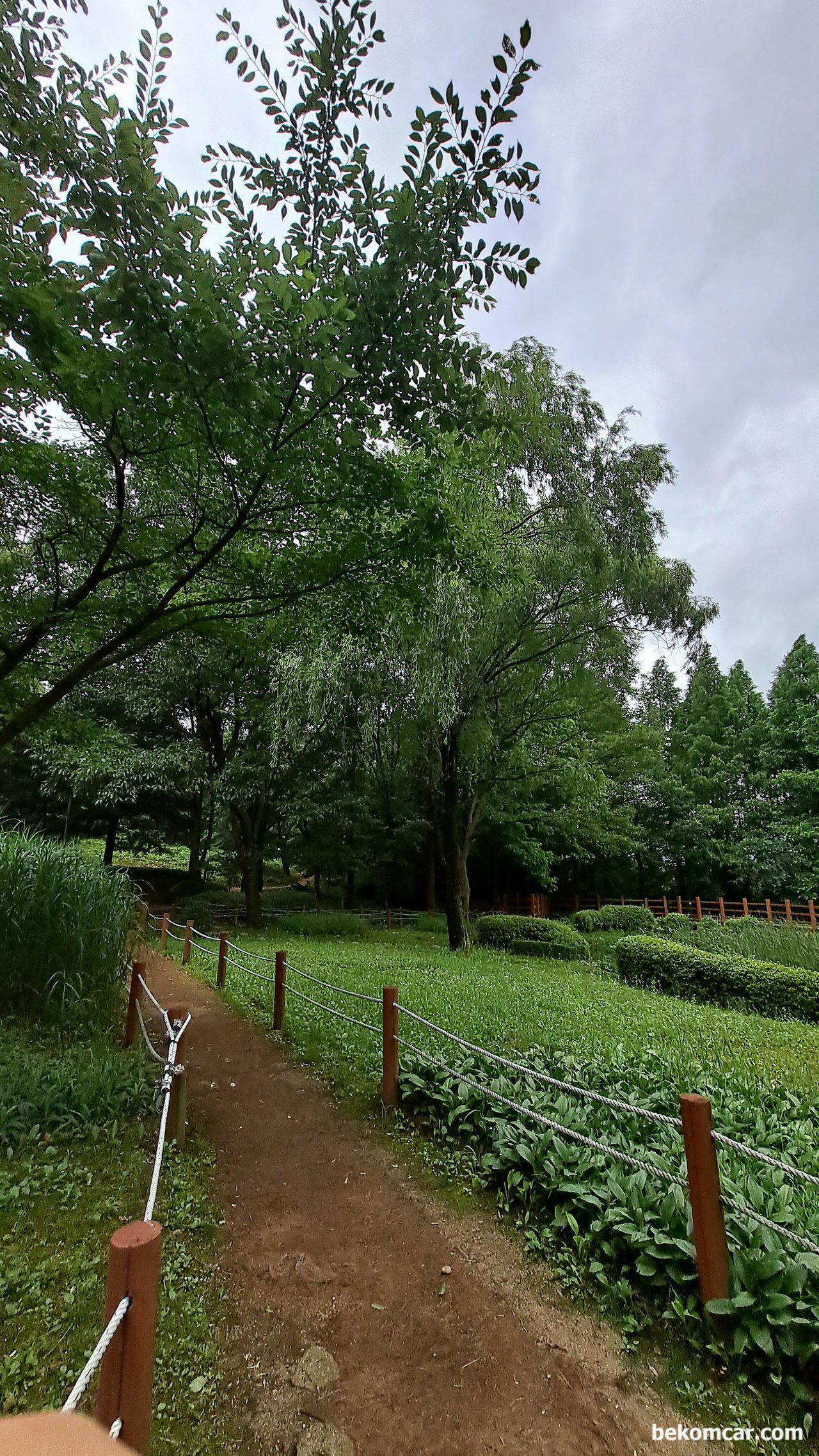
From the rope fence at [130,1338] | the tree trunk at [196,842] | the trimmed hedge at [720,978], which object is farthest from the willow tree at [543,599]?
the tree trunk at [196,842]

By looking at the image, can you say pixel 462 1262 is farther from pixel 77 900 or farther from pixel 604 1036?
pixel 77 900

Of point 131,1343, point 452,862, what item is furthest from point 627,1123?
point 452,862

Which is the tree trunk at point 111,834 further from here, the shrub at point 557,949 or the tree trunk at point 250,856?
the shrub at point 557,949

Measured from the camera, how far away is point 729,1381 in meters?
2.03

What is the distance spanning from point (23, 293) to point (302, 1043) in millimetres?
5587

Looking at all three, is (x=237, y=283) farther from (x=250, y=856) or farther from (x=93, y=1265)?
(x=250, y=856)

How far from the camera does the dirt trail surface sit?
6.47 feet

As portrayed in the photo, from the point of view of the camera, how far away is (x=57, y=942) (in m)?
4.90

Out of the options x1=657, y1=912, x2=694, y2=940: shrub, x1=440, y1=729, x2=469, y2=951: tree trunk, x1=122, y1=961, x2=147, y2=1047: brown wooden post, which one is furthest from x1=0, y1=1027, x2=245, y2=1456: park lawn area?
x1=657, y1=912, x2=694, y2=940: shrub

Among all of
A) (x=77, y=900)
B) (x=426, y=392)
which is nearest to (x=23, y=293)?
(x=426, y=392)

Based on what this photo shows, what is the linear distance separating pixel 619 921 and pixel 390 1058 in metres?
13.6

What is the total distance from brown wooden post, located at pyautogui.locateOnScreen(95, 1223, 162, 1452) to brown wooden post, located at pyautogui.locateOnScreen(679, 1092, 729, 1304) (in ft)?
5.95

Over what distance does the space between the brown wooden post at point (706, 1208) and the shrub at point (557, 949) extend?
10.9m

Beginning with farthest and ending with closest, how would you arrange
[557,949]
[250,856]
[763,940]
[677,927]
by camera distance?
[250,856] → [677,927] → [557,949] → [763,940]
